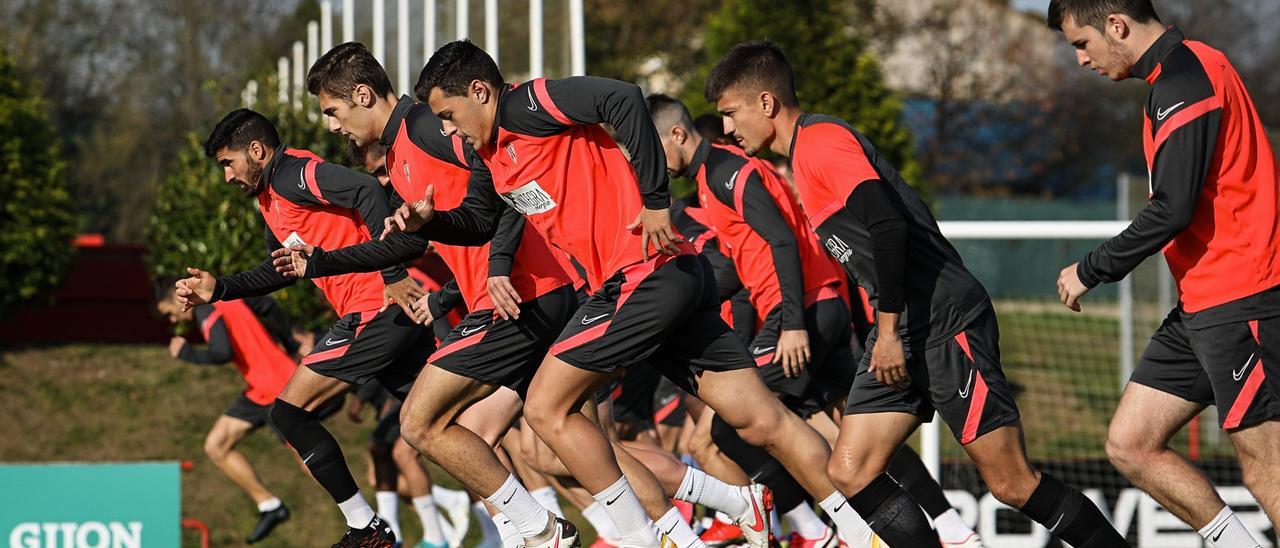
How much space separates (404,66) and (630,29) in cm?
1695

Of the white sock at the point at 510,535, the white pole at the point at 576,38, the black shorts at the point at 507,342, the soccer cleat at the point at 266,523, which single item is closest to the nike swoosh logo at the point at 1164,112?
the black shorts at the point at 507,342

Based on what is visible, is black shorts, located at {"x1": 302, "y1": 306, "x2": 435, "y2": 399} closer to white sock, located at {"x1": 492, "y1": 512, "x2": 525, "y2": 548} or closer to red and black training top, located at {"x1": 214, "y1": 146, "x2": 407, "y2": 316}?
red and black training top, located at {"x1": 214, "y1": 146, "x2": 407, "y2": 316}

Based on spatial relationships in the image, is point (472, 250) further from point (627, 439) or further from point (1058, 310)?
point (1058, 310)

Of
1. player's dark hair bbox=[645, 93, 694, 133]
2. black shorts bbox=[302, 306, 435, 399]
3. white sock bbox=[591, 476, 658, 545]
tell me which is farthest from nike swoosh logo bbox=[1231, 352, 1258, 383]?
black shorts bbox=[302, 306, 435, 399]

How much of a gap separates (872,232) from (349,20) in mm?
17238

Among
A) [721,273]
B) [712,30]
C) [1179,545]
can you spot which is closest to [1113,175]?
[712,30]

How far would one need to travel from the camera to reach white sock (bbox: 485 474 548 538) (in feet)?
19.7

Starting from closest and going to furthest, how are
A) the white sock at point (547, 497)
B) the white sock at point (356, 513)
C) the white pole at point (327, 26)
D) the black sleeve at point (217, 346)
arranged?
the white sock at point (356, 513), the white sock at point (547, 497), the black sleeve at point (217, 346), the white pole at point (327, 26)

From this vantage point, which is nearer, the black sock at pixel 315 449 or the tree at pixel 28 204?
the black sock at pixel 315 449

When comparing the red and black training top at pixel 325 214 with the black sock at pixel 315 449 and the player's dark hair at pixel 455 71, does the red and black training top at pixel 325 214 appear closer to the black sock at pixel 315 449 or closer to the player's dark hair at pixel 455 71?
the black sock at pixel 315 449

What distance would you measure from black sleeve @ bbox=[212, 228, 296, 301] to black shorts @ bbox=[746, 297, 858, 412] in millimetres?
2332

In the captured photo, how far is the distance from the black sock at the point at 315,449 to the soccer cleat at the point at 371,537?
17cm

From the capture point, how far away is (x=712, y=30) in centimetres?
2050

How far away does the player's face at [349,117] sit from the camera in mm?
6891
